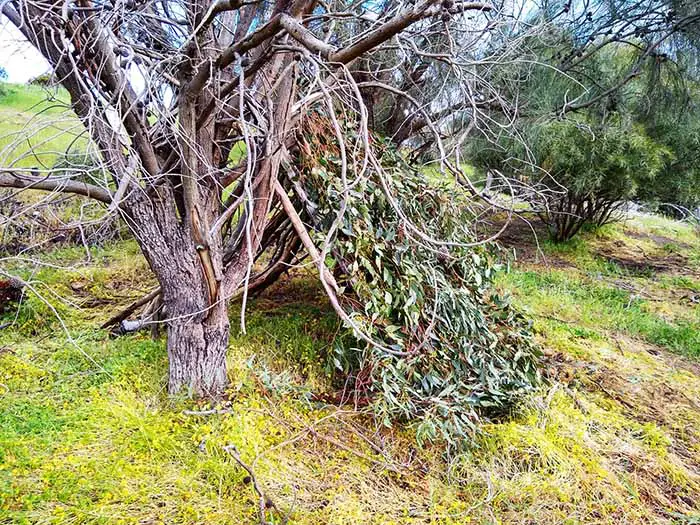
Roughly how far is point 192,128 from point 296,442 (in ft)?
4.35

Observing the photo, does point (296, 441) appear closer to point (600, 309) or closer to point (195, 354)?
point (195, 354)

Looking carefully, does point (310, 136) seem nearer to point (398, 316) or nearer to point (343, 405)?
point (398, 316)

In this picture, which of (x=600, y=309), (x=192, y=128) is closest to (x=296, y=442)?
(x=192, y=128)

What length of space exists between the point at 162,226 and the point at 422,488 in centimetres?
151

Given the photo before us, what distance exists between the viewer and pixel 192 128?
1678mm

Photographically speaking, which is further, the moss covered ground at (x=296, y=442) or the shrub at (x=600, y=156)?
the shrub at (x=600, y=156)

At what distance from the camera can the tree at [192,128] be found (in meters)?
1.51

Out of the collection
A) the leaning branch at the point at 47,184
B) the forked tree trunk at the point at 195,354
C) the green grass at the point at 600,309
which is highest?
the leaning branch at the point at 47,184

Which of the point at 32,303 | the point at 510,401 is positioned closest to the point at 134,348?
the point at 32,303

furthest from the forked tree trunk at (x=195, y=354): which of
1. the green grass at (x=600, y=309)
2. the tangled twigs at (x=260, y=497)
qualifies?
the green grass at (x=600, y=309)

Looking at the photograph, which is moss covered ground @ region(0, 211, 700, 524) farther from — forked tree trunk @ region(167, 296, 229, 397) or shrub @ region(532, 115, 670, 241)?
shrub @ region(532, 115, 670, 241)

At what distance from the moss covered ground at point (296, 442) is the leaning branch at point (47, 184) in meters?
0.29

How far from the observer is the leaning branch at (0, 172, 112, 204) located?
1.48 m

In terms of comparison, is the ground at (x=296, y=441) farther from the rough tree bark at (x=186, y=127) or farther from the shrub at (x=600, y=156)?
the shrub at (x=600, y=156)
